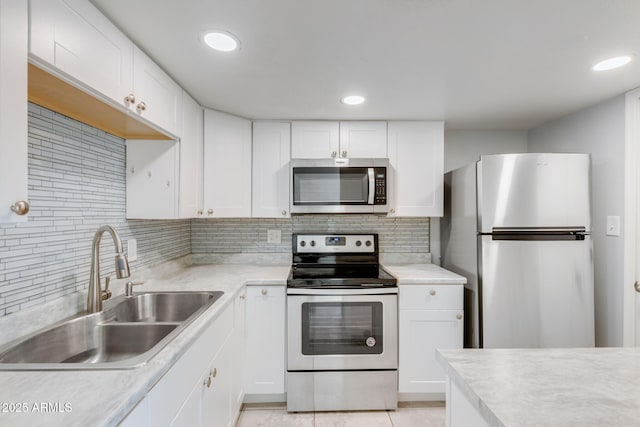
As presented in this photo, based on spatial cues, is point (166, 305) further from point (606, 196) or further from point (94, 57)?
point (606, 196)

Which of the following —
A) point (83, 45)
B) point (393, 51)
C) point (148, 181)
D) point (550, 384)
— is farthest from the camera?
point (148, 181)

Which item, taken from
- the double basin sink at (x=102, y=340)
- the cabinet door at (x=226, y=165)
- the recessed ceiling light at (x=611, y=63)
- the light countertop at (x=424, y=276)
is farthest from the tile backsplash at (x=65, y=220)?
the recessed ceiling light at (x=611, y=63)

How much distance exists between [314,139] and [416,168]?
0.86 m

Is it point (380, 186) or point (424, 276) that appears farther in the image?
point (380, 186)

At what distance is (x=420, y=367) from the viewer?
6.91ft

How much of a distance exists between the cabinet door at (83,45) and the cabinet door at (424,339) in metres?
2.05

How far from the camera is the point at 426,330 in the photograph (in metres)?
2.11

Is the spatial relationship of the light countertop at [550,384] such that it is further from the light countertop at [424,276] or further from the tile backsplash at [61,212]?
the tile backsplash at [61,212]

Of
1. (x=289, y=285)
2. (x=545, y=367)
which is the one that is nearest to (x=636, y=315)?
(x=545, y=367)

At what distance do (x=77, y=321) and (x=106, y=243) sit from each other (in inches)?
18.8

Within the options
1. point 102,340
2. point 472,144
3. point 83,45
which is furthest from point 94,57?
point 472,144

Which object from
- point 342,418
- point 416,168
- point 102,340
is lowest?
point 342,418

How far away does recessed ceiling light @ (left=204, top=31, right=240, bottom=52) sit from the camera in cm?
129

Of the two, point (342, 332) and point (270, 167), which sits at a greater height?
point (270, 167)
